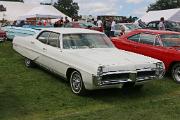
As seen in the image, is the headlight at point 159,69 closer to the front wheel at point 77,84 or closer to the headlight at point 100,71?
the headlight at point 100,71

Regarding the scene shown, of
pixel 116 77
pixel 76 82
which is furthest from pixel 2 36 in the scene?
pixel 116 77

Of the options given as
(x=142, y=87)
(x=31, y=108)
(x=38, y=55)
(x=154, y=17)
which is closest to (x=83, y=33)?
(x=38, y=55)

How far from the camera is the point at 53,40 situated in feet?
29.8

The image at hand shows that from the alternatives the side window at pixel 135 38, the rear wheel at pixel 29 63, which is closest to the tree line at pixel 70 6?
the side window at pixel 135 38

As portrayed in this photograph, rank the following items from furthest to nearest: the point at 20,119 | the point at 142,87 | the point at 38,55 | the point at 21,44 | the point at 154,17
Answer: the point at 154,17 < the point at 21,44 < the point at 38,55 < the point at 142,87 < the point at 20,119

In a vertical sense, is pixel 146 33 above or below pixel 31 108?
above

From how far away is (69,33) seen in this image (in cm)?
893

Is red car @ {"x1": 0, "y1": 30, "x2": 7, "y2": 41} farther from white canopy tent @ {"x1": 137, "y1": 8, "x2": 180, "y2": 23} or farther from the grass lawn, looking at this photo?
white canopy tent @ {"x1": 137, "y1": 8, "x2": 180, "y2": 23}

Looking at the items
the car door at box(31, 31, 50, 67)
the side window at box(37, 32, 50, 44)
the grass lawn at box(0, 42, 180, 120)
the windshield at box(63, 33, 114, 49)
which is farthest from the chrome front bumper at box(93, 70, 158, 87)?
the side window at box(37, 32, 50, 44)

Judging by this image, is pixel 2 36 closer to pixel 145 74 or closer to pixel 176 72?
pixel 176 72

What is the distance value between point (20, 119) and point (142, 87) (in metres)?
3.64

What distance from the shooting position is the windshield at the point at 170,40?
10164mm

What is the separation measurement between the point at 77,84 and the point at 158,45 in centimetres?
343

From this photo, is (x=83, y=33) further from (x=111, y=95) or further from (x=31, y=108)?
(x=31, y=108)
